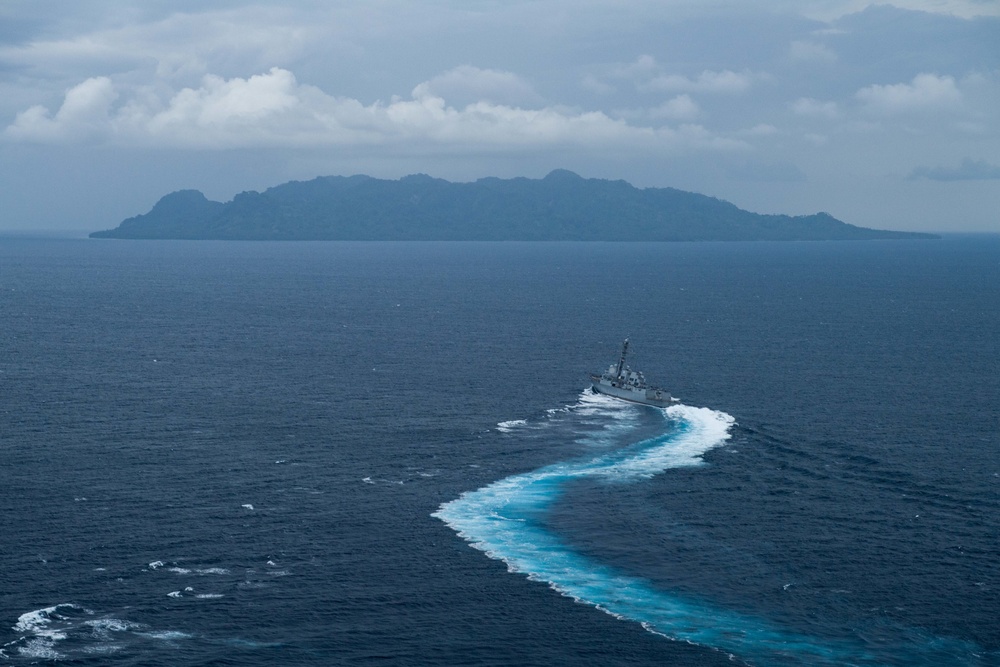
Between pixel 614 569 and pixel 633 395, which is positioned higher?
pixel 633 395

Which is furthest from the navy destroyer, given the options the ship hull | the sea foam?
the sea foam

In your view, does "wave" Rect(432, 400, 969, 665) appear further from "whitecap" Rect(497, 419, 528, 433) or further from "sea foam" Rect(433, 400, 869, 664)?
"whitecap" Rect(497, 419, 528, 433)

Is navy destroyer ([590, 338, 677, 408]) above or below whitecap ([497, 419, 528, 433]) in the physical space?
above

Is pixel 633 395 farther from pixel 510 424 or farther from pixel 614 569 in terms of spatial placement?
pixel 614 569

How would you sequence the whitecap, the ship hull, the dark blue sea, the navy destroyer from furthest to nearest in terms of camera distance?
the navy destroyer, the ship hull, the whitecap, the dark blue sea

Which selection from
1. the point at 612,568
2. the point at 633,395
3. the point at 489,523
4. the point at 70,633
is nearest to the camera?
the point at 70,633

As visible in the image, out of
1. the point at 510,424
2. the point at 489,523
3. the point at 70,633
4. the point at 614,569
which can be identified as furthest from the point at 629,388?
the point at 70,633

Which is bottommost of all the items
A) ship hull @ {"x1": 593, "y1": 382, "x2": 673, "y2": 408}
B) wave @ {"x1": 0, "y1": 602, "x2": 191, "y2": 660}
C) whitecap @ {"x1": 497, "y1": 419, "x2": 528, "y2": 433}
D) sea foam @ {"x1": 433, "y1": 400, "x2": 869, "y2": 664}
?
wave @ {"x1": 0, "y1": 602, "x2": 191, "y2": 660}
